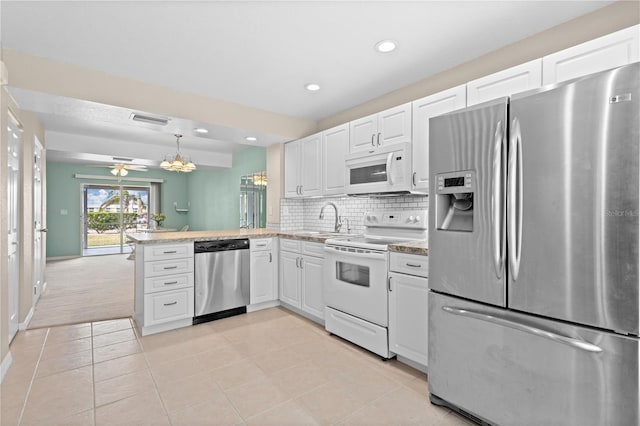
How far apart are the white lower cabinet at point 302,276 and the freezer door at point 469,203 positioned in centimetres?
156

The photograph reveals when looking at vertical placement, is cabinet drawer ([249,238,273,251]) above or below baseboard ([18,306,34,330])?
above

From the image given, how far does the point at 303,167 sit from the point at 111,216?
7327mm

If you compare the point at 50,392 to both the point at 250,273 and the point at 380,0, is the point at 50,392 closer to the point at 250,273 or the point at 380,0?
the point at 250,273

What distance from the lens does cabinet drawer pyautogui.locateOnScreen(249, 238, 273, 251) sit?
3721 mm

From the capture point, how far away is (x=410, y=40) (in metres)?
2.34

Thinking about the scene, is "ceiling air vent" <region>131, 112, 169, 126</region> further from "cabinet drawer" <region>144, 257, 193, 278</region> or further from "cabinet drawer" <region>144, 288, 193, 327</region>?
"cabinet drawer" <region>144, 288, 193, 327</region>

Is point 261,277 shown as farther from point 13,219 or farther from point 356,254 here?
point 13,219

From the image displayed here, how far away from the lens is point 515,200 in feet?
5.05

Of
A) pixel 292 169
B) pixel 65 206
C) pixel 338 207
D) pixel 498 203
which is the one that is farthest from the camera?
pixel 65 206

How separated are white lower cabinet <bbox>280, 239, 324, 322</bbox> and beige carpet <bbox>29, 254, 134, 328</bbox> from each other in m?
1.84

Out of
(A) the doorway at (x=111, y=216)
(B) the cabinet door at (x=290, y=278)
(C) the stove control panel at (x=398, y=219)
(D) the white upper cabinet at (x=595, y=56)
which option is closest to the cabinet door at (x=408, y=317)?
(C) the stove control panel at (x=398, y=219)

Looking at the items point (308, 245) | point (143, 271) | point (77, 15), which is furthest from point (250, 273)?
point (77, 15)

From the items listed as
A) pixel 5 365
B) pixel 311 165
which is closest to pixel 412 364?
pixel 311 165

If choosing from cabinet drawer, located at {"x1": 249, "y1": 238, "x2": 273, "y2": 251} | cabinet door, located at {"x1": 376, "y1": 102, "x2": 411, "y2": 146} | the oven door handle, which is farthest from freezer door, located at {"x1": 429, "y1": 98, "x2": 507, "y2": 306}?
cabinet drawer, located at {"x1": 249, "y1": 238, "x2": 273, "y2": 251}
